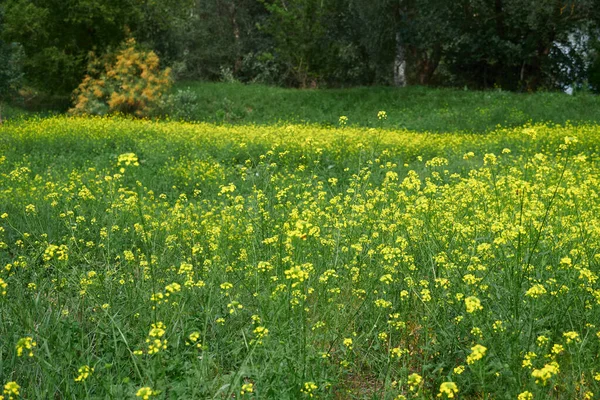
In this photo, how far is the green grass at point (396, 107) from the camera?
1705 centimetres

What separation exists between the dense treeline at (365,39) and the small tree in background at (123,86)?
2.92 ft

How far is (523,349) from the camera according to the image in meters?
3.17

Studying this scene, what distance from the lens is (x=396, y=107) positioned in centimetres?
2070

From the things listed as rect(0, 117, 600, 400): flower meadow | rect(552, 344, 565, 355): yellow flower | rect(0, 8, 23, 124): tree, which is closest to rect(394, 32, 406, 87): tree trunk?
rect(0, 8, 23, 124): tree

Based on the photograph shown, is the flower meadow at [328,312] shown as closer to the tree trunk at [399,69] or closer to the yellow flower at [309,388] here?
the yellow flower at [309,388]

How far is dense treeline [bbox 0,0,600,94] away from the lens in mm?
21141

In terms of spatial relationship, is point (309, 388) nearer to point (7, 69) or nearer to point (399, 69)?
point (7, 69)

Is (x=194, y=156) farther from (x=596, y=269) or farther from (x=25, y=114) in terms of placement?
(x=25, y=114)

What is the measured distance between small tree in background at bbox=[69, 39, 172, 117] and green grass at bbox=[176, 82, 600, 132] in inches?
59.6

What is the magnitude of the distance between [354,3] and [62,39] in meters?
11.5

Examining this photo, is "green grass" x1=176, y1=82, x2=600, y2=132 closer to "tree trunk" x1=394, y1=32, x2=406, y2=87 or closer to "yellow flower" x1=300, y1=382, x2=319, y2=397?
"tree trunk" x1=394, y1=32, x2=406, y2=87

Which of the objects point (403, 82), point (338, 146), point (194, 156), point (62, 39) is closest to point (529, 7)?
point (403, 82)

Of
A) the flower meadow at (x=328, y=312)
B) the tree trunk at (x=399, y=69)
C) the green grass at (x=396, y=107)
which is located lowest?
the flower meadow at (x=328, y=312)

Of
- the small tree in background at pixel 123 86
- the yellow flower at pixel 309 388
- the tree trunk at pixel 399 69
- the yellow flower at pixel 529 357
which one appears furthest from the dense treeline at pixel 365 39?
the yellow flower at pixel 529 357
